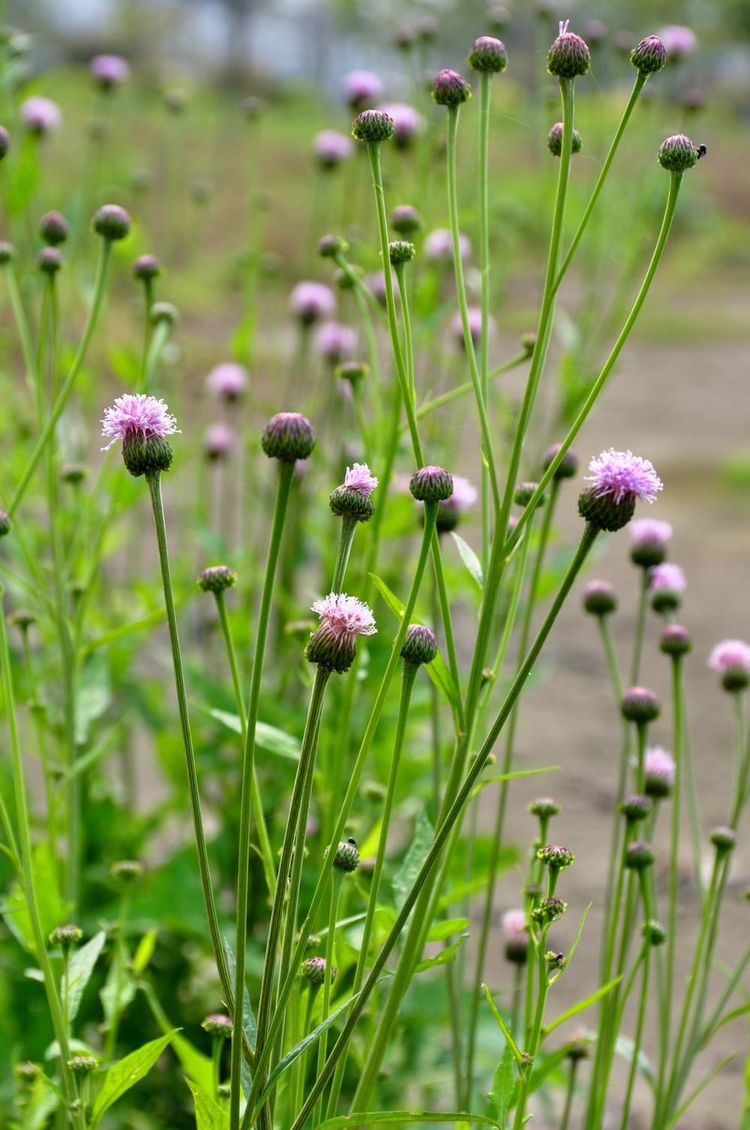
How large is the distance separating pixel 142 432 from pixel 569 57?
27 centimetres

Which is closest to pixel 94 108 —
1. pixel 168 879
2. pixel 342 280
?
Result: pixel 342 280

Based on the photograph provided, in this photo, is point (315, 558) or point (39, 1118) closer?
point (39, 1118)

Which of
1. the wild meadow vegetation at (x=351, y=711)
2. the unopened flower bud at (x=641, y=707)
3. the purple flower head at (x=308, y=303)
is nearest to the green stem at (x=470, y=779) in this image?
the wild meadow vegetation at (x=351, y=711)

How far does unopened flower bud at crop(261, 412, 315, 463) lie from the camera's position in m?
0.64

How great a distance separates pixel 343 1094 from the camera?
1374 millimetres

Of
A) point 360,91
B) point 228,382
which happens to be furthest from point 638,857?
point 228,382

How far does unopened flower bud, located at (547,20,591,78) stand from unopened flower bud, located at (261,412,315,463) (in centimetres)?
21

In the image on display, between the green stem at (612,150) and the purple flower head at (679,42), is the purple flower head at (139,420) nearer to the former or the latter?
the green stem at (612,150)

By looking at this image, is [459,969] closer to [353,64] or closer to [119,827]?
[119,827]

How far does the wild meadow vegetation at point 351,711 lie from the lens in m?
0.67

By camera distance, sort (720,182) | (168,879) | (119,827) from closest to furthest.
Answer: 1. (168,879)
2. (119,827)
3. (720,182)

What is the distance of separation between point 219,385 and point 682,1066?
3.61 feet

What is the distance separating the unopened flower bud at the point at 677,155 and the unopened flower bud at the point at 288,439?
0.68 ft

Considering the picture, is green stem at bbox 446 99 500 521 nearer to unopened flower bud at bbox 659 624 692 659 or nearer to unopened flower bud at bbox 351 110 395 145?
unopened flower bud at bbox 351 110 395 145
